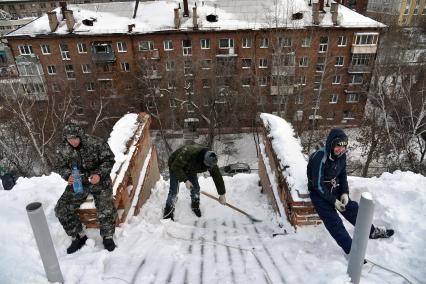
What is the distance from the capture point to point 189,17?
808 inches

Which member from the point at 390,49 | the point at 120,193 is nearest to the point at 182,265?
the point at 120,193

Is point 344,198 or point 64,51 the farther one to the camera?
point 64,51

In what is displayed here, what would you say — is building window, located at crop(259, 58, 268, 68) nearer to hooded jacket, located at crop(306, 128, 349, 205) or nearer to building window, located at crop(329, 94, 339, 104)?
building window, located at crop(329, 94, 339, 104)

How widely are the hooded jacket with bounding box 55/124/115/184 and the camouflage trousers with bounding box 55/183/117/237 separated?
5.7 inches

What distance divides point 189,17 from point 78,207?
1851 centimetres

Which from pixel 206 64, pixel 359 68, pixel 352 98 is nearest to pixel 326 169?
pixel 206 64

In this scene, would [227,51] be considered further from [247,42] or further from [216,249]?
[216,249]

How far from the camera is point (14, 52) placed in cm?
2091

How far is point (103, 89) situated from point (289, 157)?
1836 centimetres

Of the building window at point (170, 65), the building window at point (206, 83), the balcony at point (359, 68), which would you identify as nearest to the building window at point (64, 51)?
the building window at point (170, 65)

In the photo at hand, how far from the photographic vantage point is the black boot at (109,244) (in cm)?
412

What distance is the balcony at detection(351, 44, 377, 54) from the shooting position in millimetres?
20641

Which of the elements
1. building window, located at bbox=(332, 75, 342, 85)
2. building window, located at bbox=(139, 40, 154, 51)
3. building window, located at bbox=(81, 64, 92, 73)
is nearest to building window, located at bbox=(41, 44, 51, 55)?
building window, located at bbox=(81, 64, 92, 73)

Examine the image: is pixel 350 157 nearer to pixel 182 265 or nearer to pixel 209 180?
pixel 209 180
